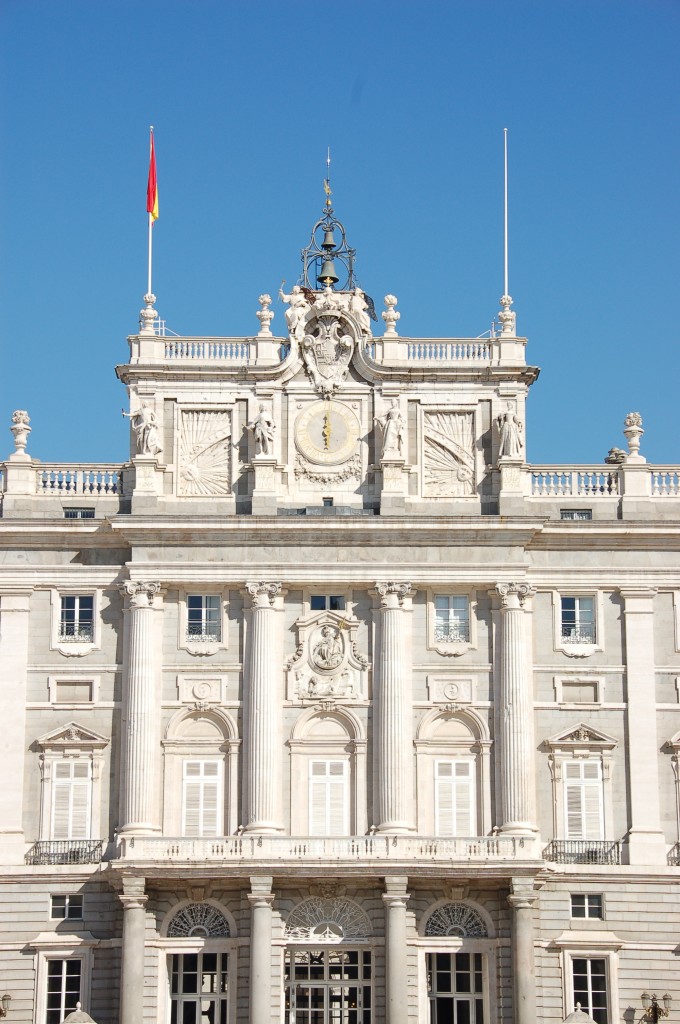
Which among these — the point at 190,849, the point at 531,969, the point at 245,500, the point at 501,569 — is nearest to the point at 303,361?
the point at 245,500


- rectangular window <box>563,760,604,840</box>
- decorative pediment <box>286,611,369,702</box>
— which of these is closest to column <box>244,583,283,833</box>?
decorative pediment <box>286,611,369,702</box>

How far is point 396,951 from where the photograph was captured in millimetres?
56719

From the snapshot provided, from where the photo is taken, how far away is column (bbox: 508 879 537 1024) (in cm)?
5644

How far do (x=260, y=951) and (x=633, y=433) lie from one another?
19.0 metres

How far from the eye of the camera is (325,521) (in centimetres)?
5972

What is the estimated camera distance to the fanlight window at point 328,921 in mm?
57812

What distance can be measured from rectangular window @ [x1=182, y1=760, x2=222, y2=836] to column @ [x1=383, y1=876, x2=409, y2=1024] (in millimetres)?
5502

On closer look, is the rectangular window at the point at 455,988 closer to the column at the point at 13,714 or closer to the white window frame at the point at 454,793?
the white window frame at the point at 454,793

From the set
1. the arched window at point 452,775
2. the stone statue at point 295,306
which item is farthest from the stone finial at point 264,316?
the arched window at point 452,775

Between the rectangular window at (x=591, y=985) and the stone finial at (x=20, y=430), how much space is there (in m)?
22.1

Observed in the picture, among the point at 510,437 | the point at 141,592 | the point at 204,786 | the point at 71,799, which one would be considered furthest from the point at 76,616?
the point at 510,437

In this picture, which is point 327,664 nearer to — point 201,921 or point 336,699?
point 336,699

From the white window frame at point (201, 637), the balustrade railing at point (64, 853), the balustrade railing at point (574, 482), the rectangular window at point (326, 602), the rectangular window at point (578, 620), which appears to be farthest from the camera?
the balustrade railing at point (574, 482)

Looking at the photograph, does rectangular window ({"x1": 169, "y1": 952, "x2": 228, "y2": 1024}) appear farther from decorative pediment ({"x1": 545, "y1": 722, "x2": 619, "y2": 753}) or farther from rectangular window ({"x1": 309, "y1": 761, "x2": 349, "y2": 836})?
decorative pediment ({"x1": 545, "y1": 722, "x2": 619, "y2": 753})
